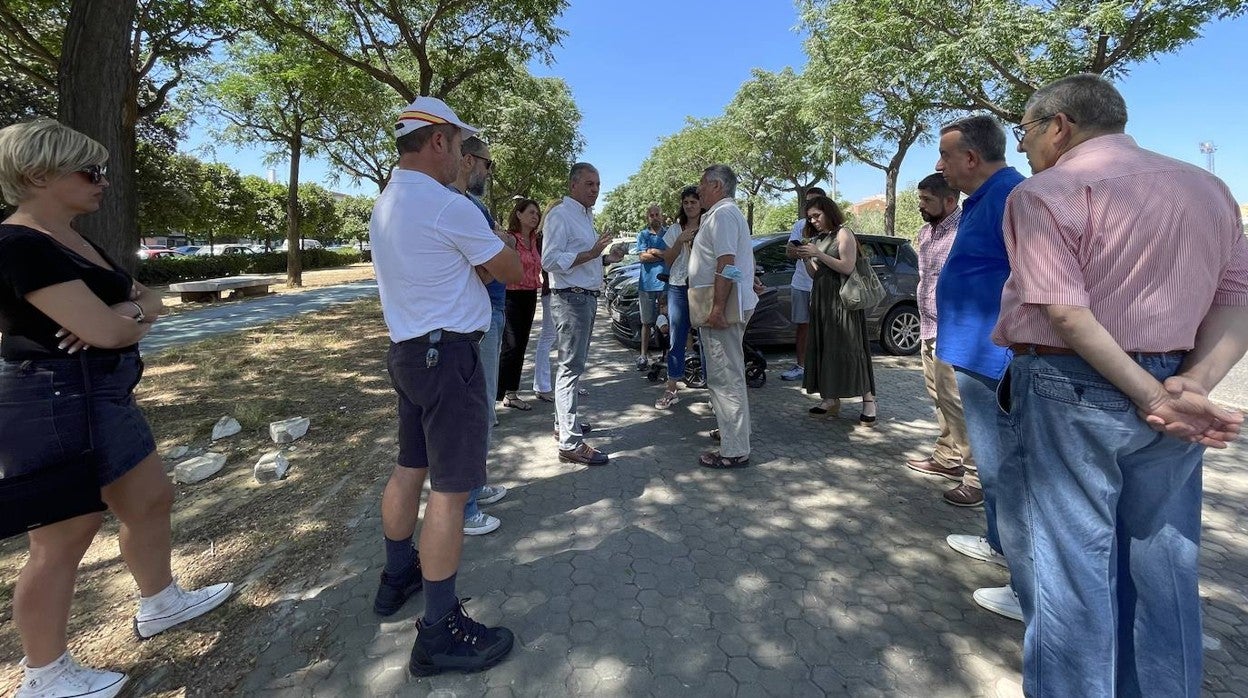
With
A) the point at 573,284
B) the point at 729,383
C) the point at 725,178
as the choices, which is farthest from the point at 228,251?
the point at 729,383

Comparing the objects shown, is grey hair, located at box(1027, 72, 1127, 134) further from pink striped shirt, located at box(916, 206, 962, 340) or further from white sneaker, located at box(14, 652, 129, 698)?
white sneaker, located at box(14, 652, 129, 698)

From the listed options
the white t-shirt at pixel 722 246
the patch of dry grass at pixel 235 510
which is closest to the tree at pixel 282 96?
the patch of dry grass at pixel 235 510

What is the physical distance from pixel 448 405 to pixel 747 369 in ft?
14.5

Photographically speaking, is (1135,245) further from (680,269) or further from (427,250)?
(680,269)

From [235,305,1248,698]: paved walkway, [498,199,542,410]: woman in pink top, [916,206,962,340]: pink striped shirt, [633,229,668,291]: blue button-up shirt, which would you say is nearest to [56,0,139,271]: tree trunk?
[498,199,542,410]: woman in pink top

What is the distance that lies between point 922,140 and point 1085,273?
2139cm

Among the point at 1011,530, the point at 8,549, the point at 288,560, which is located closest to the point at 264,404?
the point at 8,549

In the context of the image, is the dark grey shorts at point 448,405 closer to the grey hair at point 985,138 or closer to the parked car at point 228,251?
the grey hair at point 985,138

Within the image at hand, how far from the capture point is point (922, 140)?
19672 millimetres

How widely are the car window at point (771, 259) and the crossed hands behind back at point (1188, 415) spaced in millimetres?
6085

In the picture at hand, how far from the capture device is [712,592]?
2547 millimetres

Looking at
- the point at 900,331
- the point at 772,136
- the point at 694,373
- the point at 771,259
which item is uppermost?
the point at 772,136

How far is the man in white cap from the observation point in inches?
79.5

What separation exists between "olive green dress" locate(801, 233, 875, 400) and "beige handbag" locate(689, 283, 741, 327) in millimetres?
1560
